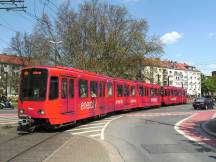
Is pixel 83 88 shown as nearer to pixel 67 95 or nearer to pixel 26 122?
pixel 67 95

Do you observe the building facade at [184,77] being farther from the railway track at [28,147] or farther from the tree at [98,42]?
the railway track at [28,147]

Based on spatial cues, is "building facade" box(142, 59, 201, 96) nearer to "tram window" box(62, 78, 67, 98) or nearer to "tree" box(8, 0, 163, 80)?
"tree" box(8, 0, 163, 80)

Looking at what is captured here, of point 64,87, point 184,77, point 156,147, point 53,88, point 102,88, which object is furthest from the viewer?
point 184,77

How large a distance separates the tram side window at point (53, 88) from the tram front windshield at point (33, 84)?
0.91 ft

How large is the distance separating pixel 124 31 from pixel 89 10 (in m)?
7.07

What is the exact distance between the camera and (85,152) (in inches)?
508

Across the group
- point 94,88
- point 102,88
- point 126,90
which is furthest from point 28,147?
point 126,90

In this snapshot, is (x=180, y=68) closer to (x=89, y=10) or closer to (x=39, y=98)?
(x=89, y=10)

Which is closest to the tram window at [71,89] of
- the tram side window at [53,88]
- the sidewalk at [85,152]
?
the tram side window at [53,88]

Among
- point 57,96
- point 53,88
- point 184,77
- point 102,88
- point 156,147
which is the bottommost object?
point 156,147

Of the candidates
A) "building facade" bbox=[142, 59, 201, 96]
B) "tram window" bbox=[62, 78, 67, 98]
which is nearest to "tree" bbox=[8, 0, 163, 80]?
"tram window" bbox=[62, 78, 67, 98]

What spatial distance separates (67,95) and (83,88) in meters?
2.80

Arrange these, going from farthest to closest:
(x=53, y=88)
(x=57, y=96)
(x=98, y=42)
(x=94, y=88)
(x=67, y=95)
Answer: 1. (x=98, y=42)
2. (x=94, y=88)
3. (x=67, y=95)
4. (x=57, y=96)
5. (x=53, y=88)

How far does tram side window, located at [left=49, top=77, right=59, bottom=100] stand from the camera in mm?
18797
